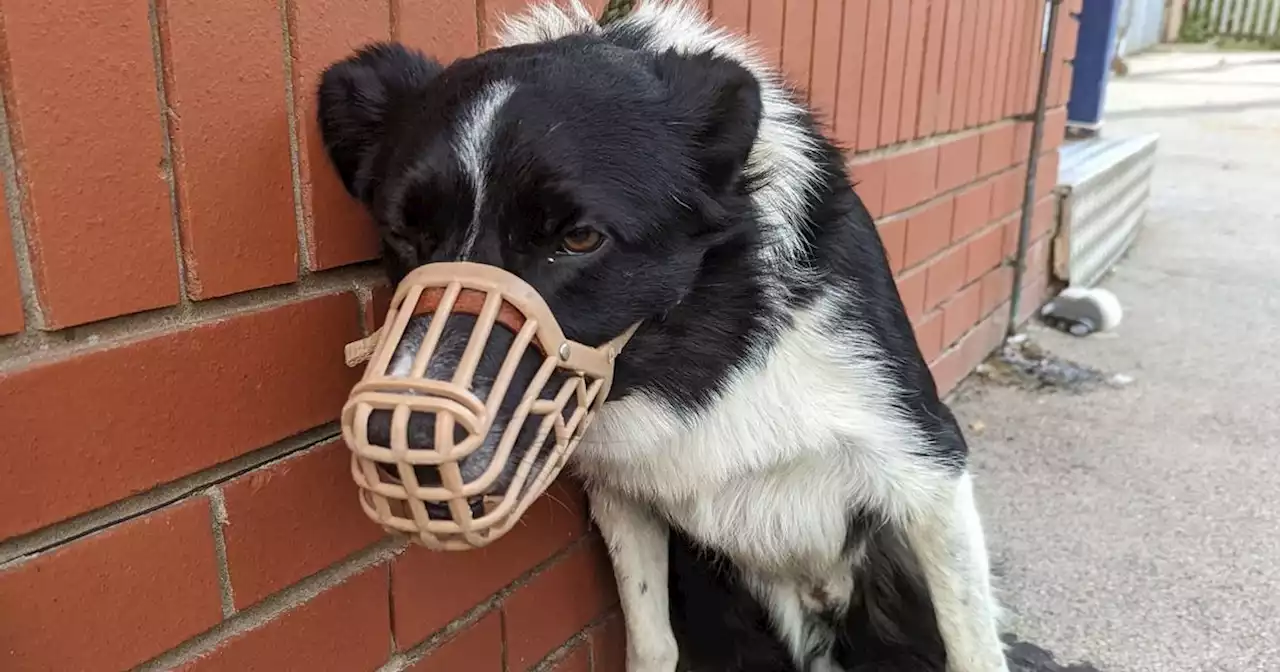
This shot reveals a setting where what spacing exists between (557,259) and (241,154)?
0.39 meters

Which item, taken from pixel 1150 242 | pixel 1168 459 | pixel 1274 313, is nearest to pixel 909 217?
pixel 1168 459

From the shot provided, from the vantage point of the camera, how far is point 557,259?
46.9 inches

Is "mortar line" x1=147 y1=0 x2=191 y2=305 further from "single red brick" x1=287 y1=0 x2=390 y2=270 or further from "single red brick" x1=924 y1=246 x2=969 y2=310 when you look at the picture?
"single red brick" x1=924 y1=246 x2=969 y2=310

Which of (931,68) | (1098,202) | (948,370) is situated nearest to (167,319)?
(931,68)

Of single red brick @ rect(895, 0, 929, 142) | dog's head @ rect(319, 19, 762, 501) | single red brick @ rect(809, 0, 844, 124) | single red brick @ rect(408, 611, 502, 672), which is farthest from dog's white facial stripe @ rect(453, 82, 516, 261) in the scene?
single red brick @ rect(895, 0, 929, 142)

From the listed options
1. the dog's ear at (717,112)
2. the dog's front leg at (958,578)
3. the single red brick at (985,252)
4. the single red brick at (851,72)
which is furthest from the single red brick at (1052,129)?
the dog's ear at (717,112)

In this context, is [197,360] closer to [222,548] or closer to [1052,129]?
[222,548]

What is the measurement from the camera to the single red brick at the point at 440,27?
4.63 feet

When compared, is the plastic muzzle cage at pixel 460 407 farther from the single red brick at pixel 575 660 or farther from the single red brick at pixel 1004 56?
the single red brick at pixel 1004 56

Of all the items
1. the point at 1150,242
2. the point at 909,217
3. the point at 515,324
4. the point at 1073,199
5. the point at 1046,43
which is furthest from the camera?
the point at 1150,242

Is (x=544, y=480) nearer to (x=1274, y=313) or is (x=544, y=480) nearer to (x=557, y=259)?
(x=557, y=259)

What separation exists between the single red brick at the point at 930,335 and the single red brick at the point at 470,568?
1.56m

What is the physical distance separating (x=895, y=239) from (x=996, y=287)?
1.17 meters

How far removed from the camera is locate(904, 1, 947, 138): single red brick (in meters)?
2.86
